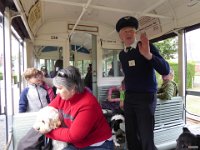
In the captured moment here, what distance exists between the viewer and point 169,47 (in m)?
4.03

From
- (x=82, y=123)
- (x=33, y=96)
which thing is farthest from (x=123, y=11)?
(x=82, y=123)

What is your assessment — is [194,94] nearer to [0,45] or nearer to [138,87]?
[138,87]

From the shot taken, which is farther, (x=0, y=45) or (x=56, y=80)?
(x=0, y=45)

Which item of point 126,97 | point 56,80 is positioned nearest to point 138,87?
point 126,97

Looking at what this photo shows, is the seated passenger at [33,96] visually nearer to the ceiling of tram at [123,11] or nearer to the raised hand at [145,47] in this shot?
the ceiling of tram at [123,11]

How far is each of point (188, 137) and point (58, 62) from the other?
3.63 metres

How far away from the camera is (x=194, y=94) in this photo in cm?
340

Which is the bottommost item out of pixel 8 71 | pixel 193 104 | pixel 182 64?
pixel 193 104

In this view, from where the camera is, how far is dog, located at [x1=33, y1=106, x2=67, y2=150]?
1.43 metres

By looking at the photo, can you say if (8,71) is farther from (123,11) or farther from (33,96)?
(123,11)

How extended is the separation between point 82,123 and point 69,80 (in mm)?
329

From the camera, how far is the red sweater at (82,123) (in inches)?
54.2

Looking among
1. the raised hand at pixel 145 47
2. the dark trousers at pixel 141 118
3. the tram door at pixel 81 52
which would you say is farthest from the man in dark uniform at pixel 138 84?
the tram door at pixel 81 52

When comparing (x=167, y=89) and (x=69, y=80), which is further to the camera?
(x=167, y=89)
